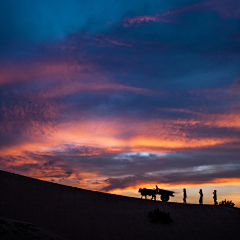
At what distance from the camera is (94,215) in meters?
31.2

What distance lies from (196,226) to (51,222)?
1869cm

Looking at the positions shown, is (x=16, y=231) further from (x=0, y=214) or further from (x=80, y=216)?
(x=80, y=216)

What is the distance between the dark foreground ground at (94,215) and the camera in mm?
27828

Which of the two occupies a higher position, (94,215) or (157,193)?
(157,193)

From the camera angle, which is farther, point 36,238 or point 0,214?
point 0,214

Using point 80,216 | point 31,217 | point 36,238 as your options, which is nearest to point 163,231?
point 80,216

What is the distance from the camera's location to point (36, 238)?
741 inches

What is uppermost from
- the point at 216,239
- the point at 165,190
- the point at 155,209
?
the point at 165,190

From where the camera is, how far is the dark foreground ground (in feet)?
91.3

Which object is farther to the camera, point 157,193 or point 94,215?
point 157,193

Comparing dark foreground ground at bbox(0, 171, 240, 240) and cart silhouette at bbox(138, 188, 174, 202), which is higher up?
cart silhouette at bbox(138, 188, 174, 202)

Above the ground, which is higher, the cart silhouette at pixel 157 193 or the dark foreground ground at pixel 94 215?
the cart silhouette at pixel 157 193

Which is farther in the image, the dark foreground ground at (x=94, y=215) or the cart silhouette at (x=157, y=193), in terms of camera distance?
the cart silhouette at (x=157, y=193)

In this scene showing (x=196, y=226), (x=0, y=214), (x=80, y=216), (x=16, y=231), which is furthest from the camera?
(x=196, y=226)
